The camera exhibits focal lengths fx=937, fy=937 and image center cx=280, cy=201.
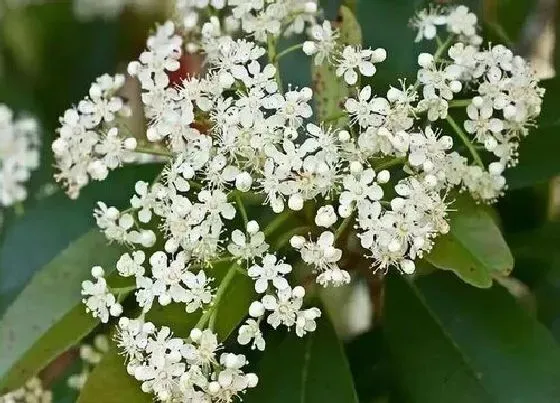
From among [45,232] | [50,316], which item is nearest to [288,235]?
[50,316]

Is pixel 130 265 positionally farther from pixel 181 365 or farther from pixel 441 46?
pixel 441 46

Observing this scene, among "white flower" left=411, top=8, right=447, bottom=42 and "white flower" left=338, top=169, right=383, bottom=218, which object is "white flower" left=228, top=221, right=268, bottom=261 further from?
"white flower" left=411, top=8, right=447, bottom=42

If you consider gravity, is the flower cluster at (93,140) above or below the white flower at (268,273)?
above

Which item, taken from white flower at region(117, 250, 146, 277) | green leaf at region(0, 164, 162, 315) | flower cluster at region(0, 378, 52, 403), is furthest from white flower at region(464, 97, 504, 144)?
flower cluster at region(0, 378, 52, 403)

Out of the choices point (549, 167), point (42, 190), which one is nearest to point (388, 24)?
point (549, 167)

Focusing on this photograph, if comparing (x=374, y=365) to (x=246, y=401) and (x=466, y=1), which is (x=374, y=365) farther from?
(x=466, y=1)

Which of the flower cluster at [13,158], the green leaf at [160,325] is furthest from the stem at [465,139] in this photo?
the flower cluster at [13,158]

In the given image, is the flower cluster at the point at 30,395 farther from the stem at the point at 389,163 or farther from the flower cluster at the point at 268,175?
the stem at the point at 389,163
